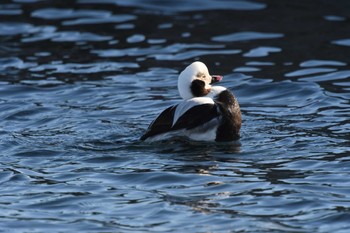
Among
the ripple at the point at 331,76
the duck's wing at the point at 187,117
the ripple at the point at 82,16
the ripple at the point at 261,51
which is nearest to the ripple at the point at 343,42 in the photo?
the ripple at the point at 261,51

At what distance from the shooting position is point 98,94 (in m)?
12.1

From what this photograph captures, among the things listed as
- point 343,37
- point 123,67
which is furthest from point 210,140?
point 343,37

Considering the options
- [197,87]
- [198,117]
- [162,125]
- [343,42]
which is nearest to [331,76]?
[343,42]

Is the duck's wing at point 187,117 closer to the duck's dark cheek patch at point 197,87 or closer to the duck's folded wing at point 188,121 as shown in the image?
the duck's folded wing at point 188,121

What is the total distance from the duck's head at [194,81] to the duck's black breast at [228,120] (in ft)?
0.70

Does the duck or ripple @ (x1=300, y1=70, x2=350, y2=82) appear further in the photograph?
ripple @ (x1=300, y1=70, x2=350, y2=82)

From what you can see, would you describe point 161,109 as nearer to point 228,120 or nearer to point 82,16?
point 228,120

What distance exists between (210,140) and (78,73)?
3821 millimetres

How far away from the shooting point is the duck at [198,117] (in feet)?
31.6

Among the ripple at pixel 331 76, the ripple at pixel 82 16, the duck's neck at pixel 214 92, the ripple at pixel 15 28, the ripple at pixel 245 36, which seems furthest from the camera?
the ripple at pixel 82 16

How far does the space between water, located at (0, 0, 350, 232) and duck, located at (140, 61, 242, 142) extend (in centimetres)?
12

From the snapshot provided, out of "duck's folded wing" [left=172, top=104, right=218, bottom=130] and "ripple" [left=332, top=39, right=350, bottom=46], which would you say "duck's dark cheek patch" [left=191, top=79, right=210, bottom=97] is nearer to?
"duck's folded wing" [left=172, top=104, right=218, bottom=130]

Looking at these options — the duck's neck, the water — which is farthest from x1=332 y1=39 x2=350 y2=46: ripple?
the duck's neck

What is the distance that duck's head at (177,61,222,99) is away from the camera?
386 inches
